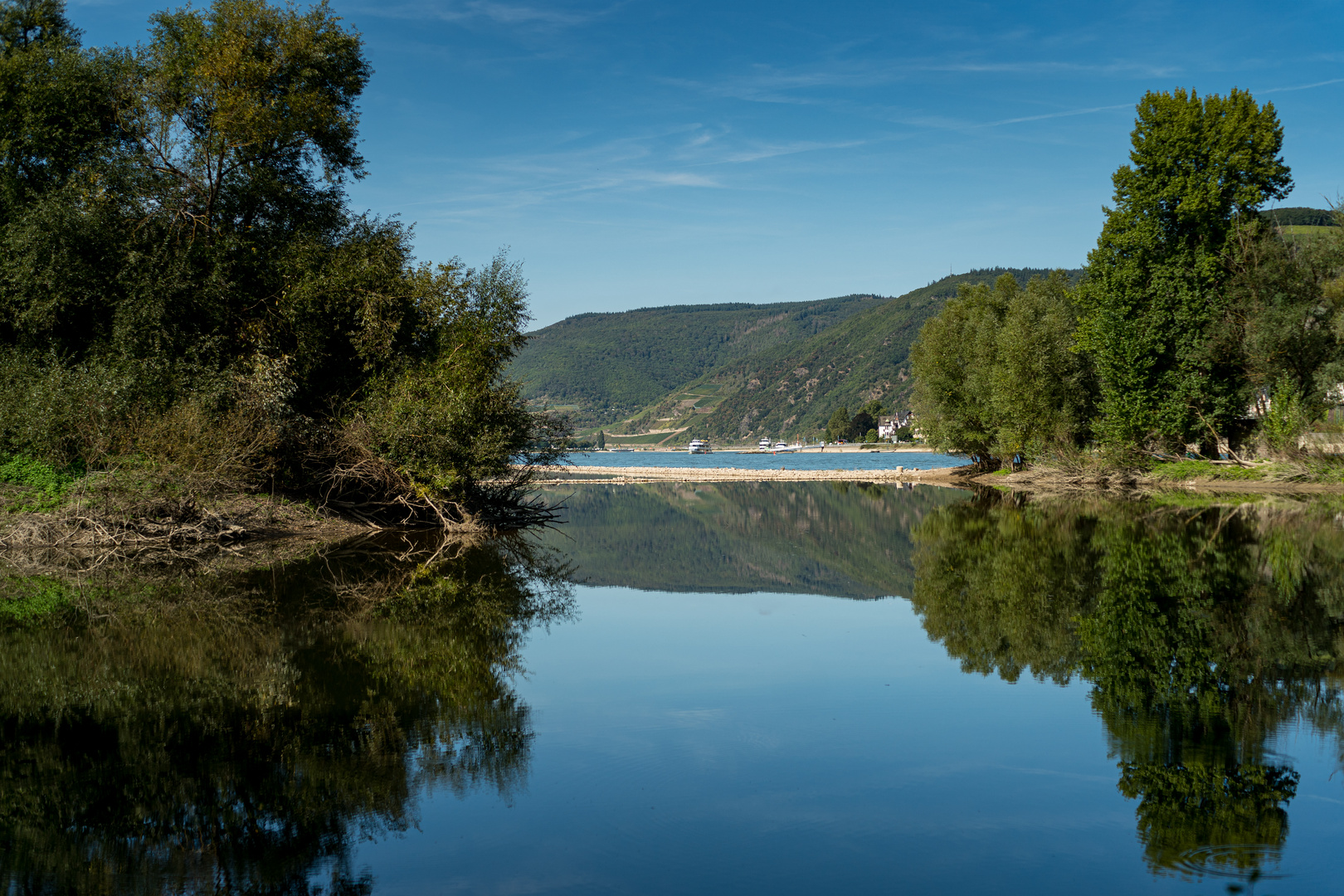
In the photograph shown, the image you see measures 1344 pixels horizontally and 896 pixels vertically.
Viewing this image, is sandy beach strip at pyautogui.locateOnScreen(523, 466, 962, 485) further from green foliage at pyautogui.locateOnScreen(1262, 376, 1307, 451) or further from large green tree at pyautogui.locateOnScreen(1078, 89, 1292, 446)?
green foliage at pyautogui.locateOnScreen(1262, 376, 1307, 451)

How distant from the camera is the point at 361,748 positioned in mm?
7078

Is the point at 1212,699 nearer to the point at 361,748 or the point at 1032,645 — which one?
the point at 1032,645

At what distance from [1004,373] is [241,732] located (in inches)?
1679

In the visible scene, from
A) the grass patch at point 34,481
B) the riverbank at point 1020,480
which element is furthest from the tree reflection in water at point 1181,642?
the grass patch at point 34,481

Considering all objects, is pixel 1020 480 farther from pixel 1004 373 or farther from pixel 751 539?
pixel 751 539

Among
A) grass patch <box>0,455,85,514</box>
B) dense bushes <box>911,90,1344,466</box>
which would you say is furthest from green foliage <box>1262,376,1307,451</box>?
grass patch <box>0,455,85,514</box>

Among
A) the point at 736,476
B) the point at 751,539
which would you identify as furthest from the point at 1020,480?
the point at 751,539

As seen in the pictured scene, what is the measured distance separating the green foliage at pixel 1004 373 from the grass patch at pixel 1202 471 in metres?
4.28

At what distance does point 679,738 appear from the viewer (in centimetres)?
766

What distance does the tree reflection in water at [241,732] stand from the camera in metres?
5.37

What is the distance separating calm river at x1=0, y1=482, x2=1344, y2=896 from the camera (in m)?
5.31

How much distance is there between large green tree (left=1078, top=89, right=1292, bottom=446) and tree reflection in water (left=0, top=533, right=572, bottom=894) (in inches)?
1298

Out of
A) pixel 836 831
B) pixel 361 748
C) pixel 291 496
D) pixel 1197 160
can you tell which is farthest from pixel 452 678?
pixel 1197 160

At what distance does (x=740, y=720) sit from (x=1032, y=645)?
14.8 feet
